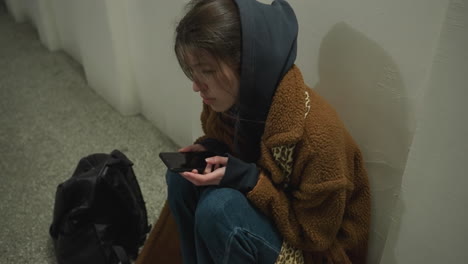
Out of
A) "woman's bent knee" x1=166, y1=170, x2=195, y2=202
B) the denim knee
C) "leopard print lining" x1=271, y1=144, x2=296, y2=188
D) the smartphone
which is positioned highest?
"leopard print lining" x1=271, y1=144, x2=296, y2=188

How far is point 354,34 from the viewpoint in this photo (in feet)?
2.57

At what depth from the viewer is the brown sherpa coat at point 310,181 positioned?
2.46ft

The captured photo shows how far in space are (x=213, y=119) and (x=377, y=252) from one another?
44cm

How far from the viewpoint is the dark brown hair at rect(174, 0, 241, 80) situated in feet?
2.34

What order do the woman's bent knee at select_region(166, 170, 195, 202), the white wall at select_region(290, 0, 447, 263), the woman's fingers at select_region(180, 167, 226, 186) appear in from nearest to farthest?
1. the white wall at select_region(290, 0, 447, 263)
2. the woman's fingers at select_region(180, 167, 226, 186)
3. the woman's bent knee at select_region(166, 170, 195, 202)

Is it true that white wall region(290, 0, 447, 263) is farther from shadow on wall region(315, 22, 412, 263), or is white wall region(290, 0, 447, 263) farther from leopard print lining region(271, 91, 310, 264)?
leopard print lining region(271, 91, 310, 264)

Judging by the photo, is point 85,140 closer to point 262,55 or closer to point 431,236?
point 262,55

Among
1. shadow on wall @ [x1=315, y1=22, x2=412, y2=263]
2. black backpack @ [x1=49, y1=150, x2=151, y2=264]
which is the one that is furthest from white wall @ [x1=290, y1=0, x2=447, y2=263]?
black backpack @ [x1=49, y1=150, x2=151, y2=264]

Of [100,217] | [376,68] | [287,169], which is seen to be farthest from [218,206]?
[100,217]

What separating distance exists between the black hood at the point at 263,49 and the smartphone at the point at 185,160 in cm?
16

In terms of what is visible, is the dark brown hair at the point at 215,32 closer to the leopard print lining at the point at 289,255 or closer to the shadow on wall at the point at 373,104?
the shadow on wall at the point at 373,104

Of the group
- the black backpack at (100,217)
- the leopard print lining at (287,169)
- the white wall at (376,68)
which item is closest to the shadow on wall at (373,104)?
the white wall at (376,68)

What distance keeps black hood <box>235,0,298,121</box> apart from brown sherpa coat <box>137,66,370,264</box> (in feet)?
0.09

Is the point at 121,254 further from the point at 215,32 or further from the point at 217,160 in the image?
the point at 215,32
